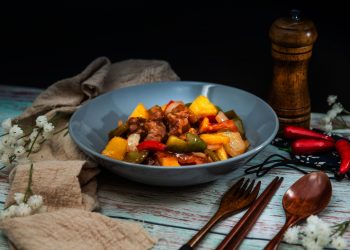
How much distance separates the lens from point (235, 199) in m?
1.72

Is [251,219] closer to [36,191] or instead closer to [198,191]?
[198,191]

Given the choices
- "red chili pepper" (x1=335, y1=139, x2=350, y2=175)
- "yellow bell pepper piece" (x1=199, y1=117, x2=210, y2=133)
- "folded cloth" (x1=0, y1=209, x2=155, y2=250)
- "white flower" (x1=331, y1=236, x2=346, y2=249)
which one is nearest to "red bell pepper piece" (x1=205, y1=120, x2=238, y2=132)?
"yellow bell pepper piece" (x1=199, y1=117, x2=210, y2=133)

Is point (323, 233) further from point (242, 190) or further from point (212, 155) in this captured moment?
point (212, 155)

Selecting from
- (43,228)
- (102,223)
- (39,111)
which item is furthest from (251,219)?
(39,111)

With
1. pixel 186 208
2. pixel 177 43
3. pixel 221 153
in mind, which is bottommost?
pixel 186 208

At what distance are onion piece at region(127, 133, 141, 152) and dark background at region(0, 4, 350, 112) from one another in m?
0.86

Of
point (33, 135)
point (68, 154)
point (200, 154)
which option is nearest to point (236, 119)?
point (200, 154)

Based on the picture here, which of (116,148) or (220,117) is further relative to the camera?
(220,117)

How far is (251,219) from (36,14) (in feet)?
5.61

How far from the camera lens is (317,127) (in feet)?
7.66

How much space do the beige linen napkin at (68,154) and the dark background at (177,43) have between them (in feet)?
0.64

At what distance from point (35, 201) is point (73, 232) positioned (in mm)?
180

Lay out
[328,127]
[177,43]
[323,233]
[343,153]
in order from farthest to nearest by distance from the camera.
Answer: [177,43], [328,127], [343,153], [323,233]

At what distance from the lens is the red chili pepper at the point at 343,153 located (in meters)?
1.92
